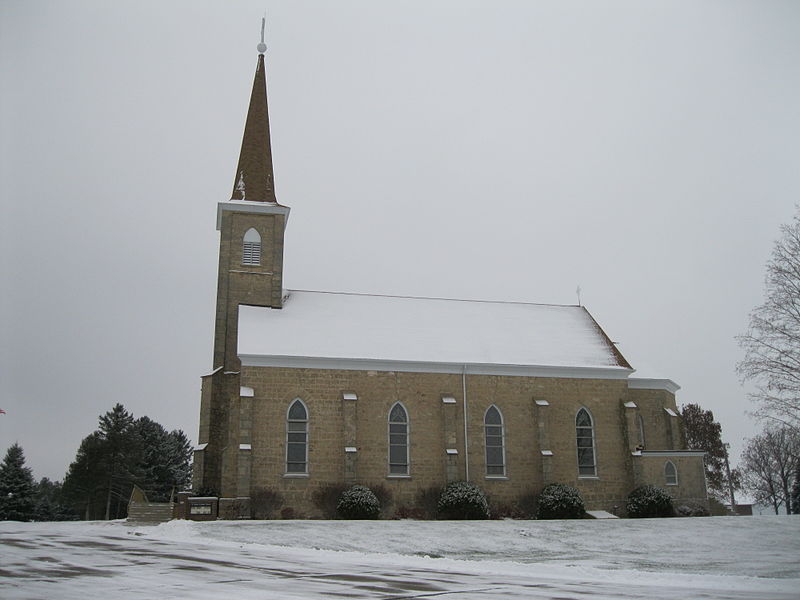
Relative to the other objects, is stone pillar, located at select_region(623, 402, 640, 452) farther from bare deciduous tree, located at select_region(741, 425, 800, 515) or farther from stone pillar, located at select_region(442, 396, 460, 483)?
bare deciduous tree, located at select_region(741, 425, 800, 515)

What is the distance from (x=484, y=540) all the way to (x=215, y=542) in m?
8.80

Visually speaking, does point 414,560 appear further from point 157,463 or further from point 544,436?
point 157,463

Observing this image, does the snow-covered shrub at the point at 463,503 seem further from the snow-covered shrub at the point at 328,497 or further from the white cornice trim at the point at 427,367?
the white cornice trim at the point at 427,367

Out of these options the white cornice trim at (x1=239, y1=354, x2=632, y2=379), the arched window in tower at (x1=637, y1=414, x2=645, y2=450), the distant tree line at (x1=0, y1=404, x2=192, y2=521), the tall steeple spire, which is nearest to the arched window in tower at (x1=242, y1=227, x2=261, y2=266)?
the tall steeple spire

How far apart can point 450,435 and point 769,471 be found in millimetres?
49437

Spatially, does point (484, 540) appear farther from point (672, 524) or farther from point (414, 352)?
point (414, 352)

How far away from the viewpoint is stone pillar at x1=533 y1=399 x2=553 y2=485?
116 feet

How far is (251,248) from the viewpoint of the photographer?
39.3 metres

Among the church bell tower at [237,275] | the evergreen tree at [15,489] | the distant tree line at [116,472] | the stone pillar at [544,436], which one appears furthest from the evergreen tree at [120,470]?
the stone pillar at [544,436]

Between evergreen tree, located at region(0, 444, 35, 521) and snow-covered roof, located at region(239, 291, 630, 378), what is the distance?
34.1 meters

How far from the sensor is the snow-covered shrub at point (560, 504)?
33.8 meters

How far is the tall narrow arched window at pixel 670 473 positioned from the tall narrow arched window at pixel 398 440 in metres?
12.8

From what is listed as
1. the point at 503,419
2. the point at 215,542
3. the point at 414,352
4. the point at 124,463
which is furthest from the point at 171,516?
the point at 124,463

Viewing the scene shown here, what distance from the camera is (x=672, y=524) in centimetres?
2955
